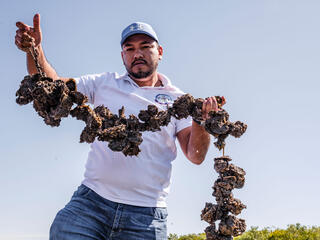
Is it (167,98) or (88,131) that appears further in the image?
(167,98)

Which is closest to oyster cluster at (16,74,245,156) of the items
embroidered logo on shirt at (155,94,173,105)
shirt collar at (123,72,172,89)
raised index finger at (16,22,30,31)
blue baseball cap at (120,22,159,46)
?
raised index finger at (16,22,30,31)

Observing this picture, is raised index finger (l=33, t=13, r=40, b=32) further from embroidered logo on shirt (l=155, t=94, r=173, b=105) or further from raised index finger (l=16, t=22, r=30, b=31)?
embroidered logo on shirt (l=155, t=94, r=173, b=105)

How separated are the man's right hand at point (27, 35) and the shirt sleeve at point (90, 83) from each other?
41.9 inches

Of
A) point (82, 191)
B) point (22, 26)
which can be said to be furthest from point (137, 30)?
point (82, 191)

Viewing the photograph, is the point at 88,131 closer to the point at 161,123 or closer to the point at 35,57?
the point at 161,123

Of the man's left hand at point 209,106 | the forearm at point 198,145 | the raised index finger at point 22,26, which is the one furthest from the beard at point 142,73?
the raised index finger at point 22,26

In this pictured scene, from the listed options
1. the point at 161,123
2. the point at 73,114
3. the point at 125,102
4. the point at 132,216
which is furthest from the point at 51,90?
the point at 132,216

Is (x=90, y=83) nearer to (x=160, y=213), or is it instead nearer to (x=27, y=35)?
(x=27, y=35)

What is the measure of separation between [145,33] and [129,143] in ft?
8.06

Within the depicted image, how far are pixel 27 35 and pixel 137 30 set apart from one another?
193cm

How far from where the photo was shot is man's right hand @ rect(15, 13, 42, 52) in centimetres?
423

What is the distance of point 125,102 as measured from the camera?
17.5ft

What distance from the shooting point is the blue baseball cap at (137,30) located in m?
5.71

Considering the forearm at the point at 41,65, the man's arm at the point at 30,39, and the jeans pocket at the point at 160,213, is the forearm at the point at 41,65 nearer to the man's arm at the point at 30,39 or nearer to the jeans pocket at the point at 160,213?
the man's arm at the point at 30,39
